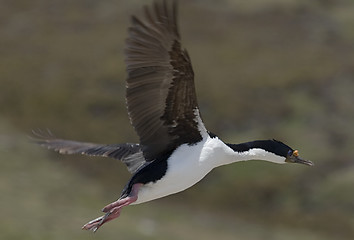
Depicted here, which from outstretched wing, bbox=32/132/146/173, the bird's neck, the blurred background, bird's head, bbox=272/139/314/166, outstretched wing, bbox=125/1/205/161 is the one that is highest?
outstretched wing, bbox=125/1/205/161

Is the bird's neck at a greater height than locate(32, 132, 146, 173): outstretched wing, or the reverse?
the bird's neck

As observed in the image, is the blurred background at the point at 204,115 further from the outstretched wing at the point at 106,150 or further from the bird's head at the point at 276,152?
the bird's head at the point at 276,152

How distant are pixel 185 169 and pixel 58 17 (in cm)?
4162

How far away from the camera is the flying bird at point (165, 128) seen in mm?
12852

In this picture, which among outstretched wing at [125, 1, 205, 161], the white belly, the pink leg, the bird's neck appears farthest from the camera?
the bird's neck

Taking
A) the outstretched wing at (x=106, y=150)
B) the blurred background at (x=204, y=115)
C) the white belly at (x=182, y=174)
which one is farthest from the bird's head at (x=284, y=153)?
the blurred background at (x=204, y=115)

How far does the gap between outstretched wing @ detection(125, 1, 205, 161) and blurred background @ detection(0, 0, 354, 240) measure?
44.5 feet

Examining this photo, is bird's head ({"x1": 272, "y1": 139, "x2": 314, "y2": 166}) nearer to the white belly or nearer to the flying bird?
the flying bird

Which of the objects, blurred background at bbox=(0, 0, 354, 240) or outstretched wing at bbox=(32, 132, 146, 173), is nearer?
outstretched wing at bbox=(32, 132, 146, 173)

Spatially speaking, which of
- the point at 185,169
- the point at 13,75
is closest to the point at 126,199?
the point at 185,169

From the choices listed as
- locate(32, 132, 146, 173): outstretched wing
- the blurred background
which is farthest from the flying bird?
the blurred background

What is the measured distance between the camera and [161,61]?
13062 mm

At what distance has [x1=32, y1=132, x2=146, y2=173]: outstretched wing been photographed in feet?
51.7

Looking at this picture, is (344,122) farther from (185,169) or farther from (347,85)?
(185,169)
